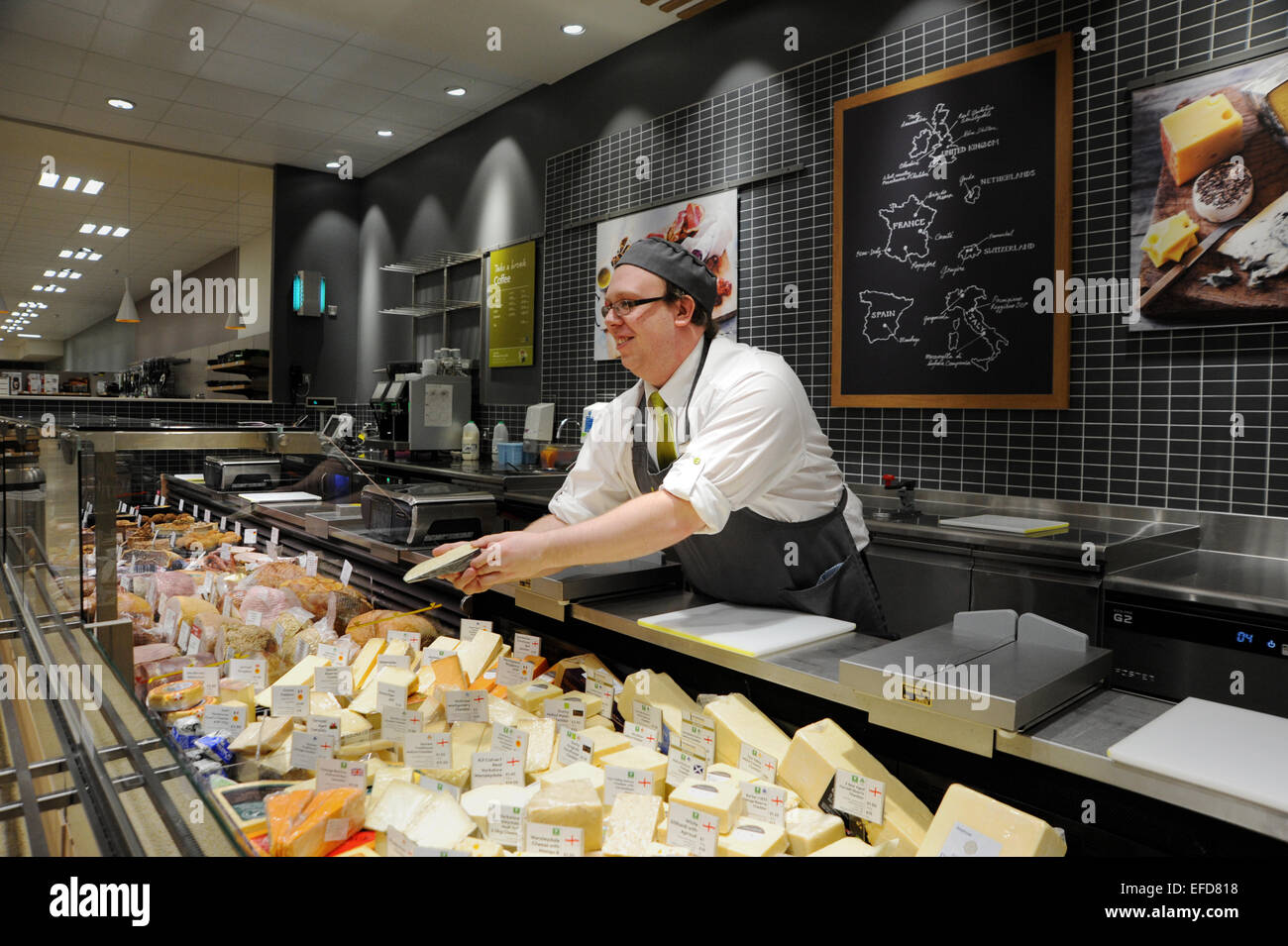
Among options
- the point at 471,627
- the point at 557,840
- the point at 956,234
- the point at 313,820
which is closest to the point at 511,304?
the point at 956,234

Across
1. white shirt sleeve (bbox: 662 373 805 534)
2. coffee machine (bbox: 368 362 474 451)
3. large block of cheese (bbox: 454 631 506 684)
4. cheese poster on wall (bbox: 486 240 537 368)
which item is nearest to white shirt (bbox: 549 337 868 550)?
white shirt sleeve (bbox: 662 373 805 534)

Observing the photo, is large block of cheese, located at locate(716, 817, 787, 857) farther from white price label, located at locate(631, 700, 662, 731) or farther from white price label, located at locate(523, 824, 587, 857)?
white price label, located at locate(631, 700, 662, 731)

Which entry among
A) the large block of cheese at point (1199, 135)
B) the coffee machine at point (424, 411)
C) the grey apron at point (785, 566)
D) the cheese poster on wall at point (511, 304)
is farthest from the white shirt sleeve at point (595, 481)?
the coffee machine at point (424, 411)

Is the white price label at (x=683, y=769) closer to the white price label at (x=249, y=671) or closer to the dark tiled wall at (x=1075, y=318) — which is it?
the white price label at (x=249, y=671)

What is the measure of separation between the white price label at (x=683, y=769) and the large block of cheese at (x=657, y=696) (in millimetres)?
97

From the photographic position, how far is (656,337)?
1988 millimetres

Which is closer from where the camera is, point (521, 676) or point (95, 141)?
point (521, 676)

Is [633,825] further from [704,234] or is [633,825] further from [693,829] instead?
[704,234]

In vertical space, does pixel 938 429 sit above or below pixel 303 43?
below

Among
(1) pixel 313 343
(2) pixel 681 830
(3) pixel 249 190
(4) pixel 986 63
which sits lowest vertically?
(2) pixel 681 830

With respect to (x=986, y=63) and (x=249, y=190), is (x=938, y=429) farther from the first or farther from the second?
(x=249, y=190)

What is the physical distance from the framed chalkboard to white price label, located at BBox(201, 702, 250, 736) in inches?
112

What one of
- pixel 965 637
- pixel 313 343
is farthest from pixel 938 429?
pixel 313 343

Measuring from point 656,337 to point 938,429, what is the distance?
78.1 inches
